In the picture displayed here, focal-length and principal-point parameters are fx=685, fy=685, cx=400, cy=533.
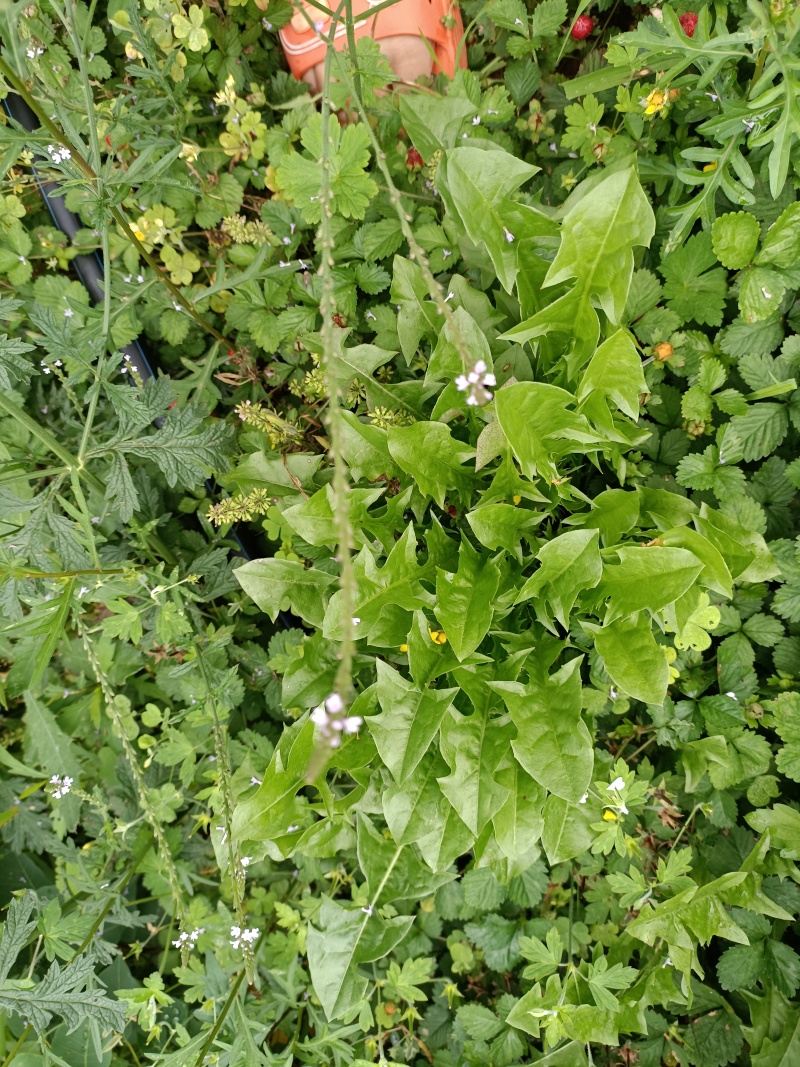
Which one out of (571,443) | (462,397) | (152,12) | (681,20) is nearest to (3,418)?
(152,12)

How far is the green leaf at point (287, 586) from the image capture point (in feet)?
3.97

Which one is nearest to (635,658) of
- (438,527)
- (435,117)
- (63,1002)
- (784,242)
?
(438,527)

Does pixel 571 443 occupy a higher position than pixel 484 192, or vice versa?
pixel 484 192

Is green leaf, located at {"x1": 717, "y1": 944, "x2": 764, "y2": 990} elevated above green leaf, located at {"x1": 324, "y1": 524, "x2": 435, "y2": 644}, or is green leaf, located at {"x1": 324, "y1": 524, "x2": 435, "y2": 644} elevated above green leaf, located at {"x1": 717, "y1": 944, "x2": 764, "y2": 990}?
green leaf, located at {"x1": 324, "y1": 524, "x2": 435, "y2": 644}

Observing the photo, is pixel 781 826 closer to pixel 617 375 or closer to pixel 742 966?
pixel 742 966

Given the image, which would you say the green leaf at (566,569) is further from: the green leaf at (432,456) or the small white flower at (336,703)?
the small white flower at (336,703)

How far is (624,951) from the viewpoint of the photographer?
1.32 m

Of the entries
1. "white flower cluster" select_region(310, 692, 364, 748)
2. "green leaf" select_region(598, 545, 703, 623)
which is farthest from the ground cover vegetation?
"white flower cluster" select_region(310, 692, 364, 748)

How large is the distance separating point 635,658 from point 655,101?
93 cm

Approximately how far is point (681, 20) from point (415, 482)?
941 mm

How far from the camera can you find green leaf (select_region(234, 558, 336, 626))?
1.21m

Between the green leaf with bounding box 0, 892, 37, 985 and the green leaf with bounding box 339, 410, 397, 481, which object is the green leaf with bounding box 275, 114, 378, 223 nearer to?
the green leaf with bounding box 339, 410, 397, 481

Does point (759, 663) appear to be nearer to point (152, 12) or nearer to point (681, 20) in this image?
point (681, 20)

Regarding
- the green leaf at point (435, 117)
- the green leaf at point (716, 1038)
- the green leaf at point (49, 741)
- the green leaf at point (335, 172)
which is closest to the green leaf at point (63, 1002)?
the green leaf at point (49, 741)
